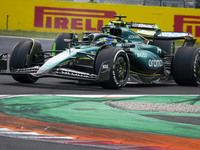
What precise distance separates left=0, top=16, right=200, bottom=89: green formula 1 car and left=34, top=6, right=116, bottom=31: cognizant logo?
36.4ft

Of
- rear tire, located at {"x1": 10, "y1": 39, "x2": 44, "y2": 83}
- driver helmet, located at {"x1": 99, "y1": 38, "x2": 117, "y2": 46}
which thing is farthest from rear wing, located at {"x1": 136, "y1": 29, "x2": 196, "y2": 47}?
rear tire, located at {"x1": 10, "y1": 39, "x2": 44, "y2": 83}

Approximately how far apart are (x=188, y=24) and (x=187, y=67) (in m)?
12.8

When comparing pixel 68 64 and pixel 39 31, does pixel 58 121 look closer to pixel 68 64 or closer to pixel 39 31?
pixel 68 64

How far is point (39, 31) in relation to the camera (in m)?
23.5

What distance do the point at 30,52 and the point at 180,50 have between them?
3.76 metres

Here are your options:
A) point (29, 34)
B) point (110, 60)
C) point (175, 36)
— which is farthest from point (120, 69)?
point (29, 34)

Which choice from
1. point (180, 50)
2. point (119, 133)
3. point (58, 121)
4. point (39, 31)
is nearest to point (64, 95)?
point (58, 121)

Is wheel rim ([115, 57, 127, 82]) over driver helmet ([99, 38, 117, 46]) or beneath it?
beneath

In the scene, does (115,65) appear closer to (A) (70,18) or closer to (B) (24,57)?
(B) (24,57)

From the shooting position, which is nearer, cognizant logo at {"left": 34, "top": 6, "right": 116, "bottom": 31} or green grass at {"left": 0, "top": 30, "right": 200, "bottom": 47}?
green grass at {"left": 0, "top": 30, "right": 200, "bottom": 47}

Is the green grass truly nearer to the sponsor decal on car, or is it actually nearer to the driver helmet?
the sponsor decal on car

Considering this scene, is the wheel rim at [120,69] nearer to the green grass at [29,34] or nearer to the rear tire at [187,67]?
the rear tire at [187,67]

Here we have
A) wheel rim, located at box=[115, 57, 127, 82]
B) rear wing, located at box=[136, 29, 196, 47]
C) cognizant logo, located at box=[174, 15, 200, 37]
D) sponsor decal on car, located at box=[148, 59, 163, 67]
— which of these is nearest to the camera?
wheel rim, located at box=[115, 57, 127, 82]

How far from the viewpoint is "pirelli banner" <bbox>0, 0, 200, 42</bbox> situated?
2356 centimetres
